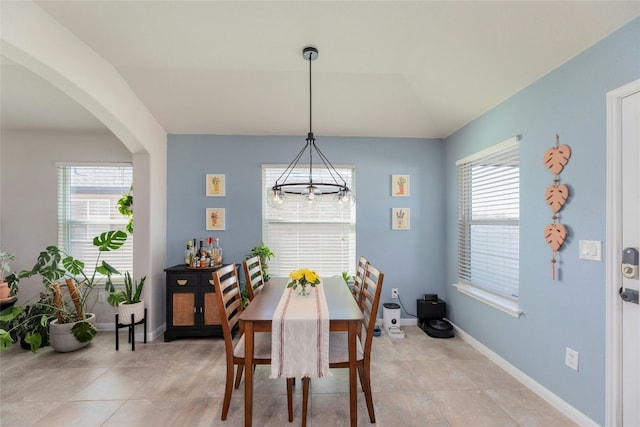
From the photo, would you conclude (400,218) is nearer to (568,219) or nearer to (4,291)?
(568,219)

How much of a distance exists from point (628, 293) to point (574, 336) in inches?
18.7

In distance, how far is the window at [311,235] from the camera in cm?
354

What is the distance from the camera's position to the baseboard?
1787 millimetres

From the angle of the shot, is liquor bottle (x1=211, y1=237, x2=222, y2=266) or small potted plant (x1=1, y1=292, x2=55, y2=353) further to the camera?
liquor bottle (x1=211, y1=237, x2=222, y2=266)

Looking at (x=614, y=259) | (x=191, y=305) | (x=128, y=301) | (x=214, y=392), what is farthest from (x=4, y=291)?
(x=614, y=259)

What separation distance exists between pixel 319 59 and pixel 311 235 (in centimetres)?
199

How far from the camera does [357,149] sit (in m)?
3.51

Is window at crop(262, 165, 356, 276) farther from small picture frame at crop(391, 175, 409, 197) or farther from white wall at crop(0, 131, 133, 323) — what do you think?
white wall at crop(0, 131, 133, 323)

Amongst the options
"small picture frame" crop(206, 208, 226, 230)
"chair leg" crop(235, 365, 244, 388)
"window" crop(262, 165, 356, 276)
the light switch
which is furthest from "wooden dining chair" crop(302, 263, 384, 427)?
"small picture frame" crop(206, 208, 226, 230)

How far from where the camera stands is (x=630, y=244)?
61.7 inches

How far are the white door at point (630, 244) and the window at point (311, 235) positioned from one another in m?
2.34

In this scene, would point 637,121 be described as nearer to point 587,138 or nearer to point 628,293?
point 587,138

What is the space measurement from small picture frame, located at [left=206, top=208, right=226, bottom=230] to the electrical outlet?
11.0ft

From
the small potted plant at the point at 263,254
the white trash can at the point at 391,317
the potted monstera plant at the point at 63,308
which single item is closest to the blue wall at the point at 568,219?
the white trash can at the point at 391,317
